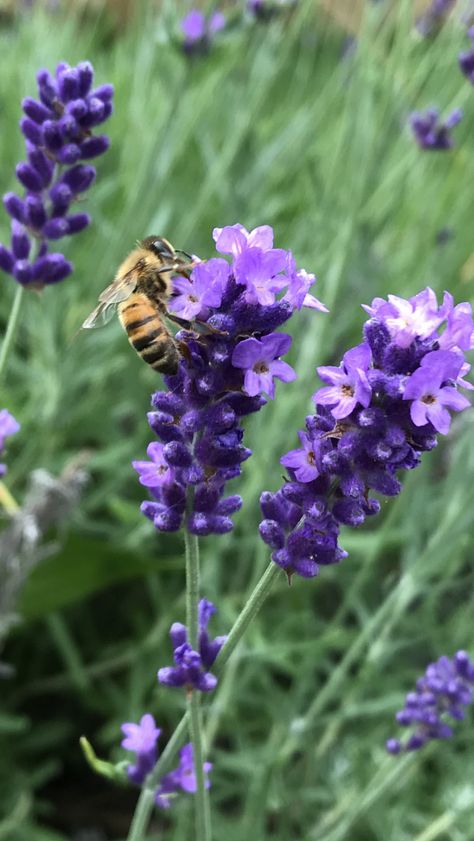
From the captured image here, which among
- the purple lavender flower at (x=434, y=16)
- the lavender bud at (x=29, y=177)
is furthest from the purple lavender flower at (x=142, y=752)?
the purple lavender flower at (x=434, y=16)

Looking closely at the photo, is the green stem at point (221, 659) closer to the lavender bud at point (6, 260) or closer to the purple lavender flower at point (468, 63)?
the lavender bud at point (6, 260)

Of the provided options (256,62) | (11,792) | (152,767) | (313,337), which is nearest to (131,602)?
(11,792)

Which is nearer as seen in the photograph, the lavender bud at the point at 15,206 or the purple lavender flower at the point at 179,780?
the purple lavender flower at the point at 179,780

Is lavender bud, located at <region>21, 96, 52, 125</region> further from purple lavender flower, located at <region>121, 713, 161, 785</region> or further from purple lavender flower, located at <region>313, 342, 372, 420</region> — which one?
purple lavender flower, located at <region>121, 713, 161, 785</region>

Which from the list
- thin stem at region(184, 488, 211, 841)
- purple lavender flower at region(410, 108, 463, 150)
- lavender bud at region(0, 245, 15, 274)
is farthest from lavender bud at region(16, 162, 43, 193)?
purple lavender flower at region(410, 108, 463, 150)

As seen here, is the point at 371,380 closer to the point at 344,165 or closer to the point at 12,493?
the point at 12,493

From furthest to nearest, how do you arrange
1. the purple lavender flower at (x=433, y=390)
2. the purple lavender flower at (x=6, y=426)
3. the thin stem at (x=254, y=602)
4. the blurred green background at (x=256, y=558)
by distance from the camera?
1. the blurred green background at (x=256, y=558)
2. the purple lavender flower at (x=6, y=426)
3. the thin stem at (x=254, y=602)
4. the purple lavender flower at (x=433, y=390)

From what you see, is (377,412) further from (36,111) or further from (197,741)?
(36,111)
